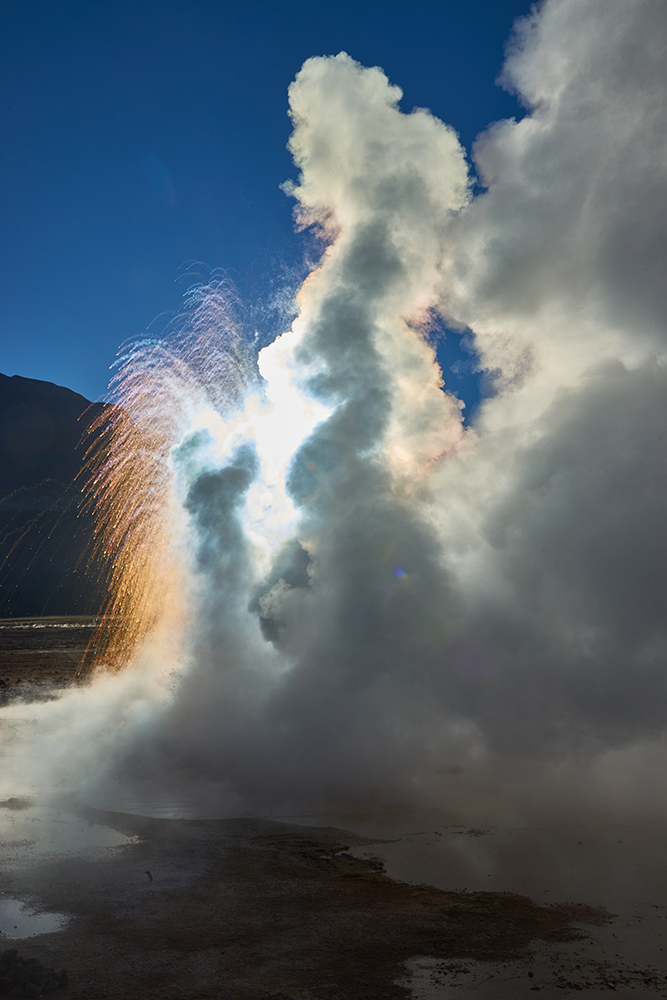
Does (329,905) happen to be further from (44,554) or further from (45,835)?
(44,554)

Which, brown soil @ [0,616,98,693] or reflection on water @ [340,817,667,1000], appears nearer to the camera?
reflection on water @ [340,817,667,1000]

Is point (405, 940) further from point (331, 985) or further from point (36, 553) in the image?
point (36, 553)

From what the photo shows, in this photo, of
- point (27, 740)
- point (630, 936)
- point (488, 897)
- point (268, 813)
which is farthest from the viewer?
point (27, 740)

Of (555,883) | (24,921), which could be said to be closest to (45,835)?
(24,921)

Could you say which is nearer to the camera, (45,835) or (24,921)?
(24,921)

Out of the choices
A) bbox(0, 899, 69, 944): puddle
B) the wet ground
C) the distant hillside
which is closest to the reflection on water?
the wet ground

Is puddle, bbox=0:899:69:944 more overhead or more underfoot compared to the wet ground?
more underfoot

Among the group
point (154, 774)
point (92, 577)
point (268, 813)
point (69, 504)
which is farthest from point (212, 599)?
point (69, 504)

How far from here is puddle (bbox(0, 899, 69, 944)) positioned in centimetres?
1189

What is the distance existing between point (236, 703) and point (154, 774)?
4.18 m

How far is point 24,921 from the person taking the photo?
40.6 ft

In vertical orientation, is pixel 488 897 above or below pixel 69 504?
below

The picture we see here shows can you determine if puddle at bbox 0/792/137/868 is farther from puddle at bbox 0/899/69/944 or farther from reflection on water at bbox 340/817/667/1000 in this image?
reflection on water at bbox 340/817/667/1000

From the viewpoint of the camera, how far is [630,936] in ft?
39.1
